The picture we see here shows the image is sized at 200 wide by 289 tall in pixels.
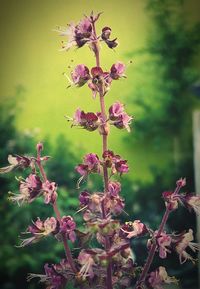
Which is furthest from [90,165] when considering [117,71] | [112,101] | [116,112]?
[112,101]

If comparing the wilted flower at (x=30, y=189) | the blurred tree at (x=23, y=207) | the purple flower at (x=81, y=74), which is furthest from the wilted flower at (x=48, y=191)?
the blurred tree at (x=23, y=207)

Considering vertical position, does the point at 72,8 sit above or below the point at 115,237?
above

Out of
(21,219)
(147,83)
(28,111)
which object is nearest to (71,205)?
(21,219)

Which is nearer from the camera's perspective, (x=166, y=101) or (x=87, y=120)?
(x=87, y=120)

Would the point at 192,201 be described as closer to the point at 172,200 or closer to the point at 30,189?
the point at 172,200

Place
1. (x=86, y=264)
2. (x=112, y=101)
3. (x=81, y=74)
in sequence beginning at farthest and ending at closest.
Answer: (x=112, y=101), (x=81, y=74), (x=86, y=264)

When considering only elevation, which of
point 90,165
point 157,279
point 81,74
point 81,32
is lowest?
point 157,279

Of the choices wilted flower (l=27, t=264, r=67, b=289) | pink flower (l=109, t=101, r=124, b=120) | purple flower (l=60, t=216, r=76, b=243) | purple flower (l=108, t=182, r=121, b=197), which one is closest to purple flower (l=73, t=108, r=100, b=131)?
pink flower (l=109, t=101, r=124, b=120)

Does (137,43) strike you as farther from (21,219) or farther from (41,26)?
(21,219)
